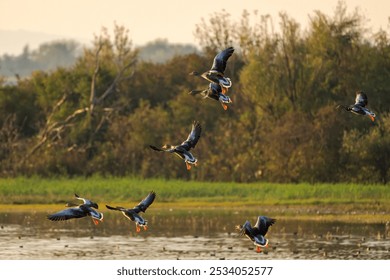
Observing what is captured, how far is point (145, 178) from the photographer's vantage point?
35125mm

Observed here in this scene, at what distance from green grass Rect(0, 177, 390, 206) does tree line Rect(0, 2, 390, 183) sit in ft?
5.61

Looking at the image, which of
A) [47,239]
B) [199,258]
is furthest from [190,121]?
[199,258]

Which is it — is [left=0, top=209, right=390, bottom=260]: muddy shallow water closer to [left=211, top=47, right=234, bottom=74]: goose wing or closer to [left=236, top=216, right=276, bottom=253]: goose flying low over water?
[left=236, top=216, right=276, bottom=253]: goose flying low over water

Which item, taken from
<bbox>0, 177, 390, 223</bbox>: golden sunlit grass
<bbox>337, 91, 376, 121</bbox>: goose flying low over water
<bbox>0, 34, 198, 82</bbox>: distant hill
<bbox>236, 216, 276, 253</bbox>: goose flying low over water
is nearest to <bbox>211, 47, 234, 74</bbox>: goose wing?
<bbox>337, 91, 376, 121</bbox>: goose flying low over water

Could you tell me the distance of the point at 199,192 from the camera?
31656 millimetres

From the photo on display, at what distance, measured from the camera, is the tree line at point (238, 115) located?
112 feet

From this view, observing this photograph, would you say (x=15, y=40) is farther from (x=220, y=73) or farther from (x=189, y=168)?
(x=189, y=168)

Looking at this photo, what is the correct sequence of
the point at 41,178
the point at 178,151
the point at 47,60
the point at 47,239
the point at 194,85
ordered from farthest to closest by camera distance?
the point at 47,60
the point at 194,85
the point at 41,178
the point at 47,239
the point at 178,151

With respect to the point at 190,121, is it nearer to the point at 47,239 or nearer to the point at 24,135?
the point at 24,135

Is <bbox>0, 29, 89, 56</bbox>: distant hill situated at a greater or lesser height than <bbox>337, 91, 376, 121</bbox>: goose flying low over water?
greater

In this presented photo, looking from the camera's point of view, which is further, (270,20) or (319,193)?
(270,20)

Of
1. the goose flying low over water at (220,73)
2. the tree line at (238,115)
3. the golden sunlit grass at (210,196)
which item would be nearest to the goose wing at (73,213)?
the goose flying low over water at (220,73)

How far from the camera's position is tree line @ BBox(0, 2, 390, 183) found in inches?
1345

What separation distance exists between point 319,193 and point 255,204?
67.3 inches
